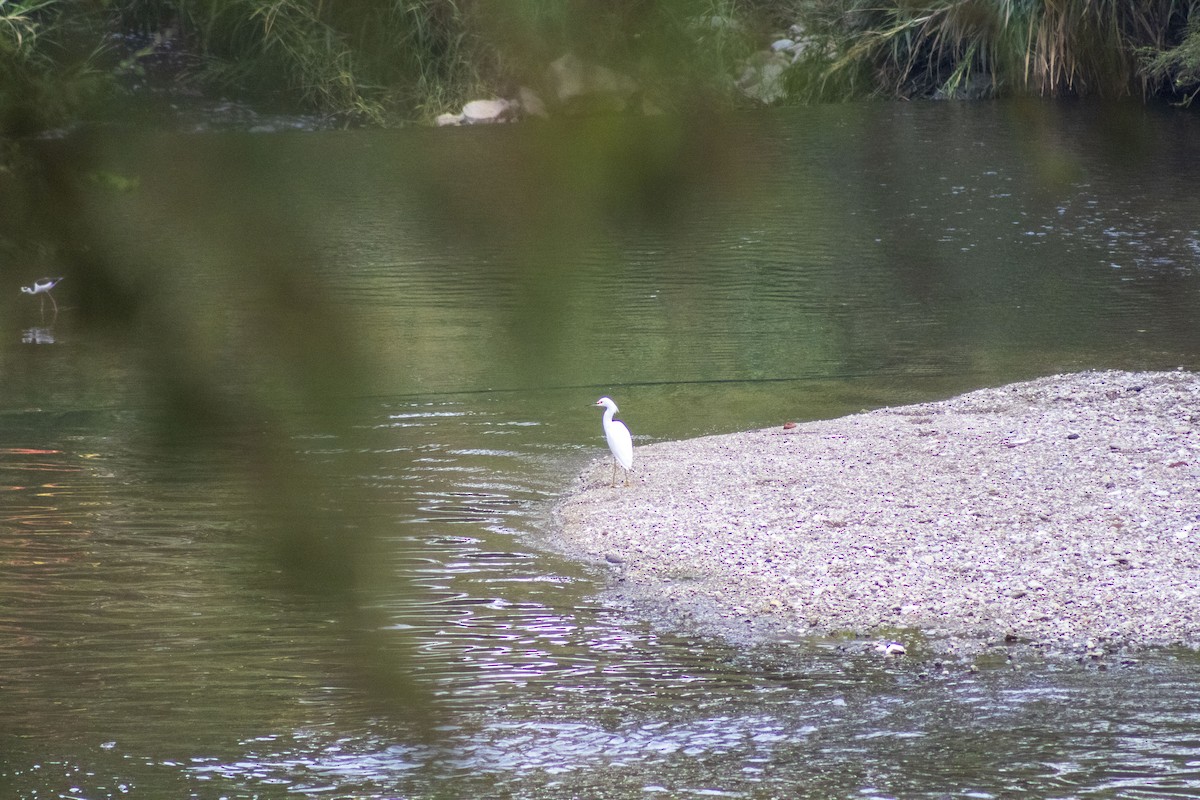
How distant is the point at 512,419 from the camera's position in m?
9.03

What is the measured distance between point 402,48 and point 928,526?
272 inches

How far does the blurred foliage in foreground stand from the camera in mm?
1150

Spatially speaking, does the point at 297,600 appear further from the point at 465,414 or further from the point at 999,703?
the point at 465,414

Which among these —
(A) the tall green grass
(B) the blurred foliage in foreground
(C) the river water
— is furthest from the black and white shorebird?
(A) the tall green grass

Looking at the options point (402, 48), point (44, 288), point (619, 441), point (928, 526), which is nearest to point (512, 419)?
point (619, 441)

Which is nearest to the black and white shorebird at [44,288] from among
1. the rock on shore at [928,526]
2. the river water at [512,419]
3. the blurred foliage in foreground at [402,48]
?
the river water at [512,419]

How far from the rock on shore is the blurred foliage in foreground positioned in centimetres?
536

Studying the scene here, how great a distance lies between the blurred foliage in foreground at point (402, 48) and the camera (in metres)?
1.15

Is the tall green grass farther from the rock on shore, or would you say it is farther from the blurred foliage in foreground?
the rock on shore

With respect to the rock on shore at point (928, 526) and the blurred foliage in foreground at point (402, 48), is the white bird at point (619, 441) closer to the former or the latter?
the rock on shore at point (928, 526)

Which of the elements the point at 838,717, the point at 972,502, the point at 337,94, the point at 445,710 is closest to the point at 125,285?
the point at 337,94

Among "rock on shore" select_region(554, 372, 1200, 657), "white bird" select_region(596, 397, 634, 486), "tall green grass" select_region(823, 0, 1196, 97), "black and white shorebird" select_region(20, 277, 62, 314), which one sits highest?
"tall green grass" select_region(823, 0, 1196, 97)

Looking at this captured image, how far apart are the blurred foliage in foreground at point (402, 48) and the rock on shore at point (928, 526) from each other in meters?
5.36

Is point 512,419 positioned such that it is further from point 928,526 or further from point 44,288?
point 44,288
